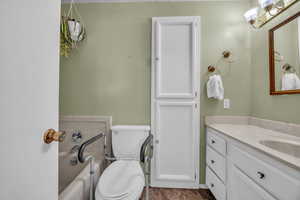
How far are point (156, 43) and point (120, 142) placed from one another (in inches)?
51.8

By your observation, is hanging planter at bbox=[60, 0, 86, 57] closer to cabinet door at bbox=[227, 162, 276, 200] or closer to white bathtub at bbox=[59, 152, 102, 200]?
white bathtub at bbox=[59, 152, 102, 200]

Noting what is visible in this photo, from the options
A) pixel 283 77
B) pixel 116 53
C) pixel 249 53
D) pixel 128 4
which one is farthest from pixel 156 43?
pixel 283 77

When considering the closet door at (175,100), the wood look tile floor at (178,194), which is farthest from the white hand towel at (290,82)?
the wood look tile floor at (178,194)

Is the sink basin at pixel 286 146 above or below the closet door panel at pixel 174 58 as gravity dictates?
below

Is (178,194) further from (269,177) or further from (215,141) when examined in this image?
(269,177)

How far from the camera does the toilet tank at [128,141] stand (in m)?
1.57

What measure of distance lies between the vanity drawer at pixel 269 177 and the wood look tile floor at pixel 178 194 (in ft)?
2.60

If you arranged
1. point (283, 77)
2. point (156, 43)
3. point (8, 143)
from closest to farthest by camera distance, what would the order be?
point (8, 143) → point (283, 77) → point (156, 43)

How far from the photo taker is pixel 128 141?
1.59m

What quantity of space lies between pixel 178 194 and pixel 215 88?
1.33 meters

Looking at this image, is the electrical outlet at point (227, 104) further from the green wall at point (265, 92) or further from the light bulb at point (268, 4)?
the light bulb at point (268, 4)

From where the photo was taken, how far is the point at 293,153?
98 cm

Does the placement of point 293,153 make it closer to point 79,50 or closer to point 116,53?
point 116,53

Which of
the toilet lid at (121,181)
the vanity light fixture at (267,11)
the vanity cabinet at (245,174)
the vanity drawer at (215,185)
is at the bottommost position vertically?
the vanity drawer at (215,185)
